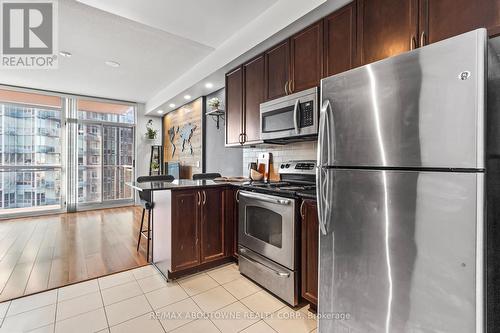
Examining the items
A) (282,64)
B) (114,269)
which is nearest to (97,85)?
(114,269)

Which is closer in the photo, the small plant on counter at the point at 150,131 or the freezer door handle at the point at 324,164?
the freezer door handle at the point at 324,164

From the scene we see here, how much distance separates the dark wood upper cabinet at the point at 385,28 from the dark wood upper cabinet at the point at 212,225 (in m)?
1.84

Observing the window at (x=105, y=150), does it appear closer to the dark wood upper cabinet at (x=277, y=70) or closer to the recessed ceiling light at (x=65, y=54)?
the recessed ceiling light at (x=65, y=54)

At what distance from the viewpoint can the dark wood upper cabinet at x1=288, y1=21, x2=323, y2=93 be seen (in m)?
2.09

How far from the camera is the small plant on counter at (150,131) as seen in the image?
6344mm

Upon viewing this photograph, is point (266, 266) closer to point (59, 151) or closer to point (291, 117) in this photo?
point (291, 117)

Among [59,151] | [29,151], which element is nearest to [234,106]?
[59,151]

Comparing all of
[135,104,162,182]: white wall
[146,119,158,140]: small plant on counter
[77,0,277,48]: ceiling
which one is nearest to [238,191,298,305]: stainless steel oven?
[77,0,277,48]: ceiling

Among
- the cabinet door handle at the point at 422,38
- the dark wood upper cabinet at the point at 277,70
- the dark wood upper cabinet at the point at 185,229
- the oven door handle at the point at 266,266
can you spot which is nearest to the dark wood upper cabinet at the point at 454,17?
the cabinet door handle at the point at 422,38

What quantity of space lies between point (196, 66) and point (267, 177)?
2182 millimetres

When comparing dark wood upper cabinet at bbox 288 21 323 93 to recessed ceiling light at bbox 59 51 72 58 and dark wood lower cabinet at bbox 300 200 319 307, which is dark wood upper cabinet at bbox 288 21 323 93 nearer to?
dark wood lower cabinet at bbox 300 200 319 307

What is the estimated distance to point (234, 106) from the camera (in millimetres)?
3156

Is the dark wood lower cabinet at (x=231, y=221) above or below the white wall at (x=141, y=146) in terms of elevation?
below

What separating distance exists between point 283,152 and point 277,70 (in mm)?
924
